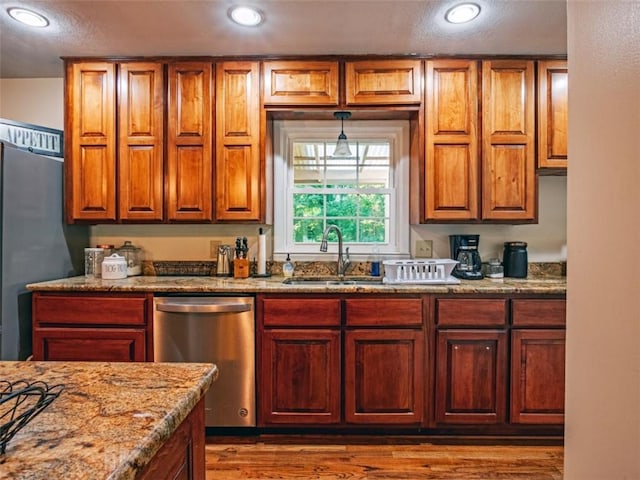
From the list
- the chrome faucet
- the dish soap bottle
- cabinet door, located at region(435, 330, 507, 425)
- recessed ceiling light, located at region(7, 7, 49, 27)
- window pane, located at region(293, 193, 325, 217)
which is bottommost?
cabinet door, located at region(435, 330, 507, 425)

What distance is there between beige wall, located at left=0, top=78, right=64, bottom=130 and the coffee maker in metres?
3.11

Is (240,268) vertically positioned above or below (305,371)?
above

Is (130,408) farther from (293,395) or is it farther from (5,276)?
(5,276)

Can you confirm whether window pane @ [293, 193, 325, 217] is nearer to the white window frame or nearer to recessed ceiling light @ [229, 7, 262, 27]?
the white window frame

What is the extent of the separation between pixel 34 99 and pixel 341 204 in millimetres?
2480

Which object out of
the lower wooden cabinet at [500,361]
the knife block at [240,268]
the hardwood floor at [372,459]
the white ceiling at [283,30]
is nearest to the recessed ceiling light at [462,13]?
the white ceiling at [283,30]

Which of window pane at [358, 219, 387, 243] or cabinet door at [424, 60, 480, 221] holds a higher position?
cabinet door at [424, 60, 480, 221]

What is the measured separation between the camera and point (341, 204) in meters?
3.03

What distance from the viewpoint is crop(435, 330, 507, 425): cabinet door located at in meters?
2.30

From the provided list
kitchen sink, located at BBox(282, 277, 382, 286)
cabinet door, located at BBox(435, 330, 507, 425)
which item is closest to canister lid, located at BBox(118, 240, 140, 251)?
kitchen sink, located at BBox(282, 277, 382, 286)

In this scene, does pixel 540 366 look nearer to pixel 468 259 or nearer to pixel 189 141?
pixel 468 259

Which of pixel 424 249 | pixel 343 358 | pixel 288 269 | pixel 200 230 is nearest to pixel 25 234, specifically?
pixel 200 230

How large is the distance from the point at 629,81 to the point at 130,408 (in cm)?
113

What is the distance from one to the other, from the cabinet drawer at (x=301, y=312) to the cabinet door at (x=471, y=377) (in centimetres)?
65
